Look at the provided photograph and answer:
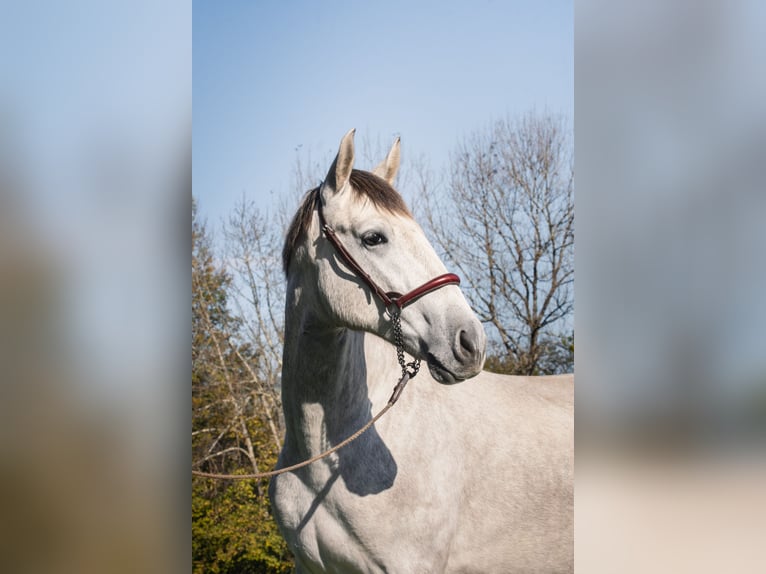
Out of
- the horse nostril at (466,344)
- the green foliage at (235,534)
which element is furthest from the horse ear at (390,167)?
the green foliage at (235,534)

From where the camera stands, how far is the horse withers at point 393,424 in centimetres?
173

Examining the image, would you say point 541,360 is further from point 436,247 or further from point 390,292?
point 390,292

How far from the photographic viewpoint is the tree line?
4.27m

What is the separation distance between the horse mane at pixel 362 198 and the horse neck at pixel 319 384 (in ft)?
0.62

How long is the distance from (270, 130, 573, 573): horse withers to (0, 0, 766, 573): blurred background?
3.18 ft

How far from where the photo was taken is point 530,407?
7.93ft

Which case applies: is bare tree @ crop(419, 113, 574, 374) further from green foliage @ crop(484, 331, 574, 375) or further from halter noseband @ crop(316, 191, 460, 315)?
halter noseband @ crop(316, 191, 460, 315)
